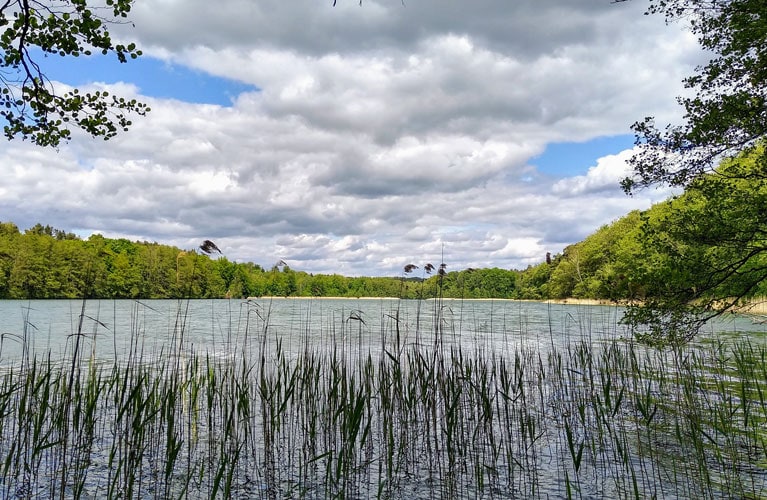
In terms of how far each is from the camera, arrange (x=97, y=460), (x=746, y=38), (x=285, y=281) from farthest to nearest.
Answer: (x=285, y=281), (x=746, y=38), (x=97, y=460)

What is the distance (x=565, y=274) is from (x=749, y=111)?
60.2 metres

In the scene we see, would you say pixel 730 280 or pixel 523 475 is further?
pixel 730 280

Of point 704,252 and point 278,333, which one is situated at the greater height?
point 704,252

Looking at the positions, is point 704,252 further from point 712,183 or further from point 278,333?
point 278,333

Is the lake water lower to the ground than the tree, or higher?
lower

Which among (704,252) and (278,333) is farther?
(278,333)

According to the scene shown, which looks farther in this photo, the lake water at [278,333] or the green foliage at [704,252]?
the green foliage at [704,252]

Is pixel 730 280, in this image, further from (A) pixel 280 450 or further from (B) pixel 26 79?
(B) pixel 26 79

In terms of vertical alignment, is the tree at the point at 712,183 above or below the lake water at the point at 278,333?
above

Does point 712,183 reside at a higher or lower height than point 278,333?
higher

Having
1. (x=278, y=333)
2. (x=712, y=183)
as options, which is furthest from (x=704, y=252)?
(x=278, y=333)

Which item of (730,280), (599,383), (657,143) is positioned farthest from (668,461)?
(657,143)

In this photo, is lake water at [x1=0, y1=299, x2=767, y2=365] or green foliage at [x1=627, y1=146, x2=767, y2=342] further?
green foliage at [x1=627, y1=146, x2=767, y2=342]

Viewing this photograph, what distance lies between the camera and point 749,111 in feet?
29.1
